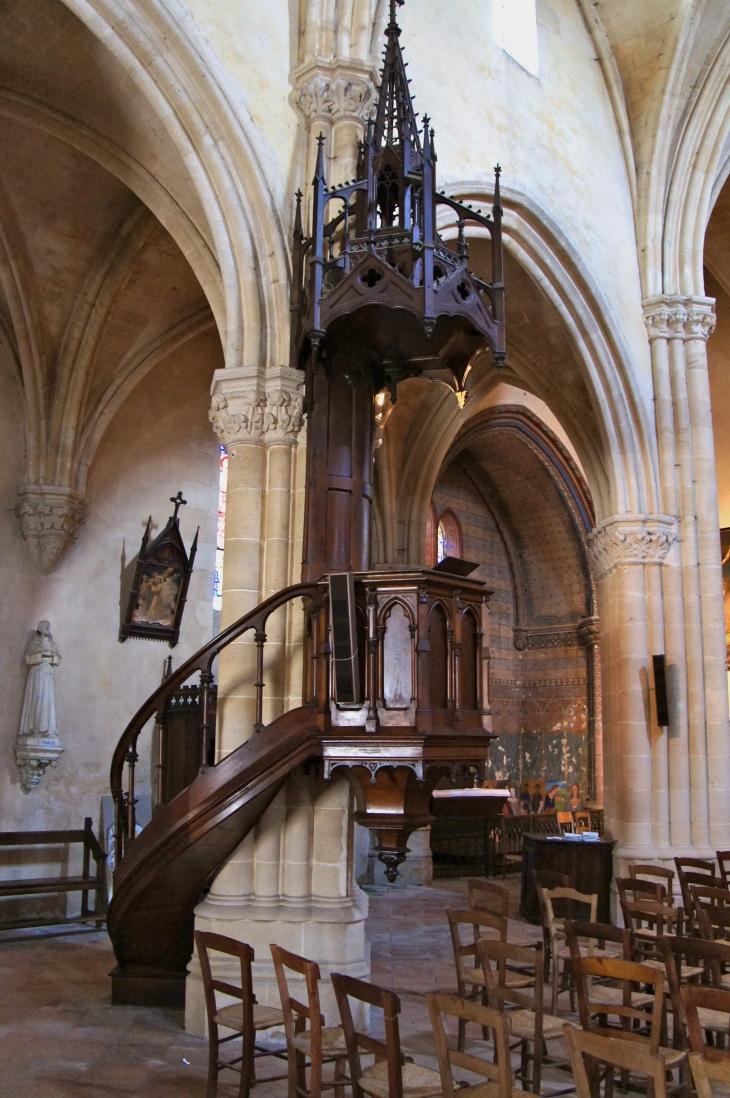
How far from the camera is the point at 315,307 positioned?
6.61 metres

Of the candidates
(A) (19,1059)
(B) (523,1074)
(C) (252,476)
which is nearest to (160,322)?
(C) (252,476)

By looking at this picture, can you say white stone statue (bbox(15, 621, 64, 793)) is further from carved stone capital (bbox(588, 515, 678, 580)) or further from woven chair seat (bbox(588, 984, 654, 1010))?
woven chair seat (bbox(588, 984, 654, 1010))

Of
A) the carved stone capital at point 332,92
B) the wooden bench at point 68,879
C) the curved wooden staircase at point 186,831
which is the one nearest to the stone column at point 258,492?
the curved wooden staircase at point 186,831

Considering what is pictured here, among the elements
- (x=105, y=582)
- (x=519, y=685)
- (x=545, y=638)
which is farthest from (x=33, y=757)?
(x=545, y=638)

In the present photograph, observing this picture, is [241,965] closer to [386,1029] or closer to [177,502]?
[386,1029]

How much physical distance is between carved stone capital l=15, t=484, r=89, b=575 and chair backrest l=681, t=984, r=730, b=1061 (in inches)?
353

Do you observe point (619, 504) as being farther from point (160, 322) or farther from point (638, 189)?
point (160, 322)

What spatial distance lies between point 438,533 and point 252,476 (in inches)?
521

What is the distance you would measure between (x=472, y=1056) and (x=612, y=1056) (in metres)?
0.55

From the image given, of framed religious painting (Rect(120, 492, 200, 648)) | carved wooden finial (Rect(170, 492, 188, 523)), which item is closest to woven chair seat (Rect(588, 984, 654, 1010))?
framed religious painting (Rect(120, 492, 200, 648))

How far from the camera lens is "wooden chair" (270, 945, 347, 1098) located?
156 inches

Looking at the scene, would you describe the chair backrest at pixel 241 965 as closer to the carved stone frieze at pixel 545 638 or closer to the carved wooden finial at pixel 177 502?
the carved wooden finial at pixel 177 502

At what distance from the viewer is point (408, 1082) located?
400cm

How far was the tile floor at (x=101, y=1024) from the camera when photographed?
5.36 m
